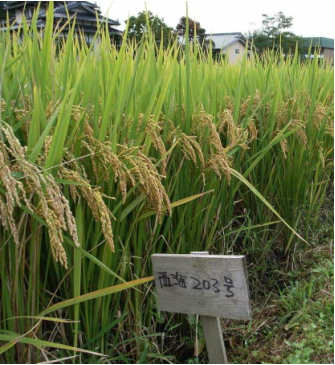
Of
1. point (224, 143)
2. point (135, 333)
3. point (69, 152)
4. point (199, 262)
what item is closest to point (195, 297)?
point (199, 262)

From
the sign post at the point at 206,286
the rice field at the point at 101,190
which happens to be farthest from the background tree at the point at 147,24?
the sign post at the point at 206,286

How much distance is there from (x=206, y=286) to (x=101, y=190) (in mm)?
487

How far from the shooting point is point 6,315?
1318 mm

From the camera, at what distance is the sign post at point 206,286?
151cm

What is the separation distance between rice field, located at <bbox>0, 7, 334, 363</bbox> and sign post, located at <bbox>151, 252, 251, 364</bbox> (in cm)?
11

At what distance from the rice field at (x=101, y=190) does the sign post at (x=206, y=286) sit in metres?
0.11

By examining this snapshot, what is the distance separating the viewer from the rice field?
1.16m

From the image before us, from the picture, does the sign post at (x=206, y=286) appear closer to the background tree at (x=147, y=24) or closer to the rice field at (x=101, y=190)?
the rice field at (x=101, y=190)

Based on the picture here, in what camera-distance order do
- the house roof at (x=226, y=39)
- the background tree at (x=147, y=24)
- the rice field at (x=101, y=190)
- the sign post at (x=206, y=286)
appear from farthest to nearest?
1. the house roof at (x=226, y=39)
2. the background tree at (x=147, y=24)
3. the sign post at (x=206, y=286)
4. the rice field at (x=101, y=190)

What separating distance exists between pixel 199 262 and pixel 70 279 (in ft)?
1.38

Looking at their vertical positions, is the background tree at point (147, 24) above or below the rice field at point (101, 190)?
above

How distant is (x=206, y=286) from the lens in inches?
61.5

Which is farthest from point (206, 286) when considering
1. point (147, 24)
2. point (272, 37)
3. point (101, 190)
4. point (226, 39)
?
point (272, 37)

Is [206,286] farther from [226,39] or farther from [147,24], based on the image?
[226,39]
